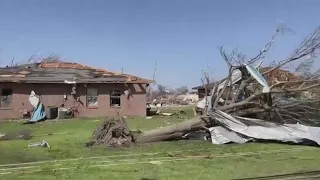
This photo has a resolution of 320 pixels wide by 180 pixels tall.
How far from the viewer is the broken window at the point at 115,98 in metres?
27.1

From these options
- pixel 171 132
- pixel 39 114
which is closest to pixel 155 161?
pixel 171 132

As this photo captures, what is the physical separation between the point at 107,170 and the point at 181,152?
10.5 feet

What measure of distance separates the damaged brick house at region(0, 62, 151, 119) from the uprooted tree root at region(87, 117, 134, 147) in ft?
43.6

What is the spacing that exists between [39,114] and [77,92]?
341 centimetres

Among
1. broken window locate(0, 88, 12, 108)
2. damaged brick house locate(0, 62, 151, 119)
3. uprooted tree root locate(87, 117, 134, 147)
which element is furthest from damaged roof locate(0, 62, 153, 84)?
uprooted tree root locate(87, 117, 134, 147)

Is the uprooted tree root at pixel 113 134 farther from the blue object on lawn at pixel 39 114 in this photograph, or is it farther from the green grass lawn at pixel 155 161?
the blue object on lawn at pixel 39 114

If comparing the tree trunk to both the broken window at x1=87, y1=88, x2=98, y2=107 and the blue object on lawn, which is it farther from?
the broken window at x1=87, y1=88, x2=98, y2=107

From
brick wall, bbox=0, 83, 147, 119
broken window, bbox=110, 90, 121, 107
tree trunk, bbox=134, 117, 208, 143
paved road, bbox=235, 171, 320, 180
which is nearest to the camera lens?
paved road, bbox=235, 171, 320, 180

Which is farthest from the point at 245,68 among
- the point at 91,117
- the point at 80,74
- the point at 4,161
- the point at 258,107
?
the point at 80,74

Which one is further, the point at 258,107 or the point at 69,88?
the point at 69,88

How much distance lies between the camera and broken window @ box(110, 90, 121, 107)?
89.0 feet

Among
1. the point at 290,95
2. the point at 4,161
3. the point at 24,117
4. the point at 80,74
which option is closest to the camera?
the point at 4,161

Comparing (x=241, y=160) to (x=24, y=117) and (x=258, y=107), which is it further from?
(x=24, y=117)

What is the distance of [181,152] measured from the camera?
11.2 m
